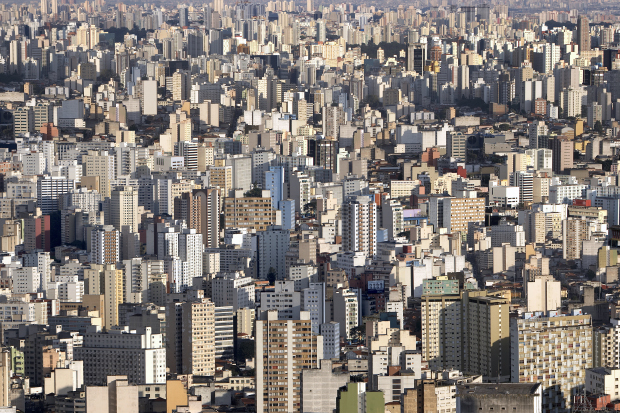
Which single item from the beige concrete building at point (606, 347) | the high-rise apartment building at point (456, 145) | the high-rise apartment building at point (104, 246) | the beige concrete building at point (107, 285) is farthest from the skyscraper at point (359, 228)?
the high-rise apartment building at point (456, 145)

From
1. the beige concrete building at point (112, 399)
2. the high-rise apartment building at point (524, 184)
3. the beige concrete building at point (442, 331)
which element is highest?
the beige concrete building at point (112, 399)

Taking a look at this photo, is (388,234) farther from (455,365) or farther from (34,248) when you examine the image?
(455,365)

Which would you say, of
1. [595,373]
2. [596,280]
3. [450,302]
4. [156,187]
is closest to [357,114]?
[156,187]

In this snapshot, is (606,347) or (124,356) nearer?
(606,347)

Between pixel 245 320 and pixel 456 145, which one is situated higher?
pixel 245 320

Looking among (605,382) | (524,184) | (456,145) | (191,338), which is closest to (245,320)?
(191,338)

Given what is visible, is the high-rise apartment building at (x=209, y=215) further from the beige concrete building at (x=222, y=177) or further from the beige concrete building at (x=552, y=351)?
the beige concrete building at (x=552, y=351)

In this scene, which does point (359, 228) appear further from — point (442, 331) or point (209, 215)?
point (442, 331)
